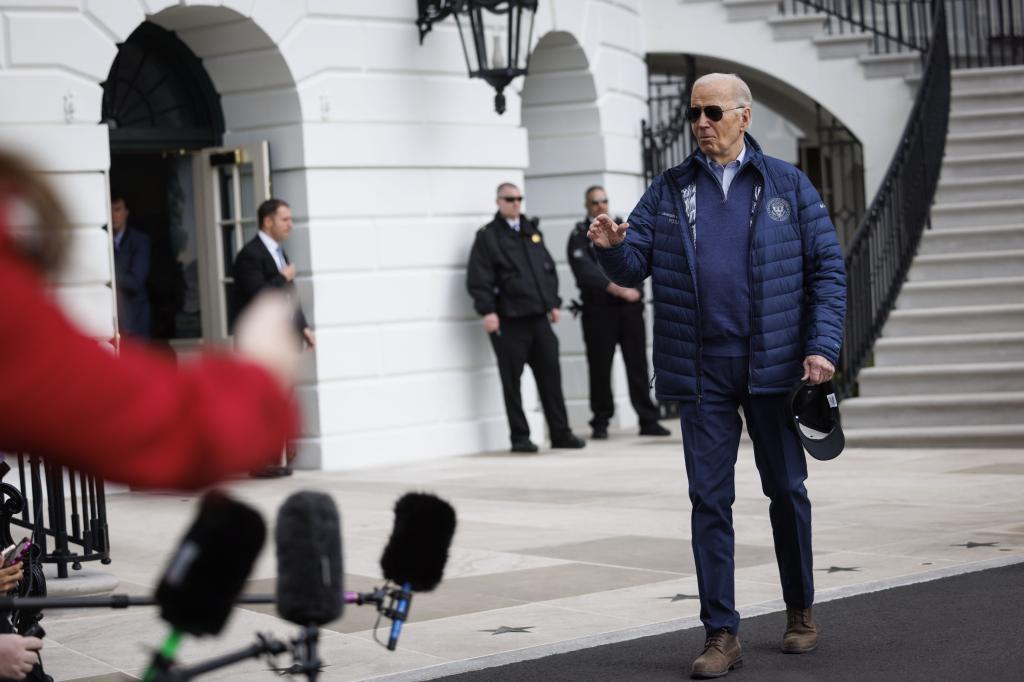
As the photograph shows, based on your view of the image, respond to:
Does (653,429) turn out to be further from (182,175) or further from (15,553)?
(15,553)

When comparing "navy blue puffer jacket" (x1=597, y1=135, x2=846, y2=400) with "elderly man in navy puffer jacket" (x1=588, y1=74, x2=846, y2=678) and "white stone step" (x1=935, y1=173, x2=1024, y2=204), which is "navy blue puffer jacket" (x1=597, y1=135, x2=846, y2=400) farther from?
"white stone step" (x1=935, y1=173, x2=1024, y2=204)

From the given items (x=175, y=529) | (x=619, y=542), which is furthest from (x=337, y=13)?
(x=619, y=542)

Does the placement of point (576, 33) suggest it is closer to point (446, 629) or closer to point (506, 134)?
point (506, 134)

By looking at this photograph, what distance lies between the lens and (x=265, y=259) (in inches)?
456

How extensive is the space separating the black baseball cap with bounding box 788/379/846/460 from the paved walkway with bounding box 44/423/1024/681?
1076 millimetres

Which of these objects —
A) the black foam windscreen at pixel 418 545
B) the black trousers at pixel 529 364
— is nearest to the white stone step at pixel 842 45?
the black trousers at pixel 529 364

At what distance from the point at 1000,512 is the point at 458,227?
5.69 m

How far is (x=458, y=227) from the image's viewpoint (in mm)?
13195

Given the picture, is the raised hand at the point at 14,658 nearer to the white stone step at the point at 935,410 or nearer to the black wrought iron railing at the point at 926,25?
the white stone step at the point at 935,410

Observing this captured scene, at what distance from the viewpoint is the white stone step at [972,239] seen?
45.5 feet

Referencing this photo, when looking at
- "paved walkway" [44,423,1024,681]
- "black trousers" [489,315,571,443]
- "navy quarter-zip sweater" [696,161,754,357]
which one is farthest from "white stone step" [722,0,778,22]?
"navy quarter-zip sweater" [696,161,754,357]

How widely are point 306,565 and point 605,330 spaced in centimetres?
1173

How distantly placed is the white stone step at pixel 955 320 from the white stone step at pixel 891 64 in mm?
3737

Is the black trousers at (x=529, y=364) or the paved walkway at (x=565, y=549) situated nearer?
the paved walkway at (x=565, y=549)
